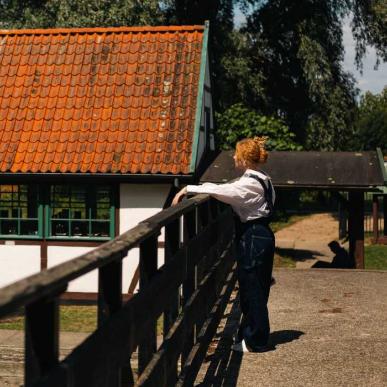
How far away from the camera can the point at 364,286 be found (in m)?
9.35

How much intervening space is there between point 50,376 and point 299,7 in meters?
28.1

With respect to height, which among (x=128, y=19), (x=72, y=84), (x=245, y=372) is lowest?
(x=245, y=372)

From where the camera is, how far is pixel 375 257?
2309cm

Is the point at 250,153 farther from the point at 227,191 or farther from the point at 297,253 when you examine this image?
the point at 297,253

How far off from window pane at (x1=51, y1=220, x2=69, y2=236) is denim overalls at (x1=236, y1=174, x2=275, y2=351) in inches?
451

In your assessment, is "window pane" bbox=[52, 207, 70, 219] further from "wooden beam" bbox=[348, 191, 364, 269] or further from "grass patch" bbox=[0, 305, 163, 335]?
"wooden beam" bbox=[348, 191, 364, 269]

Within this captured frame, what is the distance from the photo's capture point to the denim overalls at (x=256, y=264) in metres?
5.89

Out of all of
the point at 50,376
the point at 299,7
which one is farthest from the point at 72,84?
the point at 50,376

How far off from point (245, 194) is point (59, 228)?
38.7 feet

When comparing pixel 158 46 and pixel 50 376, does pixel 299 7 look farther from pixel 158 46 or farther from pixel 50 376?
pixel 50 376

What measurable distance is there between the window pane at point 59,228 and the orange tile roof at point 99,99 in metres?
1.22

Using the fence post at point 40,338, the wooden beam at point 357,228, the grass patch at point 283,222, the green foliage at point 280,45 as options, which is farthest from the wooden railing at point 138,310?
the grass patch at point 283,222

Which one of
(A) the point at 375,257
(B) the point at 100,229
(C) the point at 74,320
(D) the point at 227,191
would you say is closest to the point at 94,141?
(B) the point at 100,229

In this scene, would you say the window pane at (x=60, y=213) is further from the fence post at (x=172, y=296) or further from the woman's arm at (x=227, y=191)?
the fence post at (x=172, y=296)
